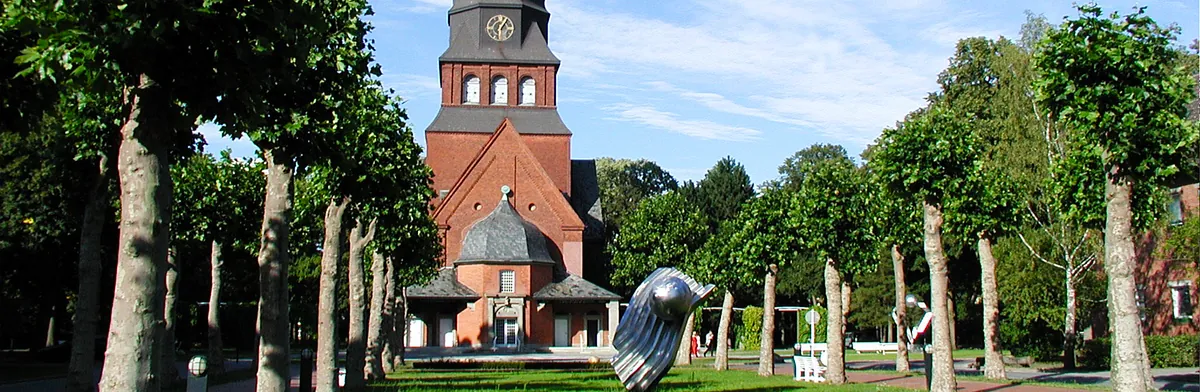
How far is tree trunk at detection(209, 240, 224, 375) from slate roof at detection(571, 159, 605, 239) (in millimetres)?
44997

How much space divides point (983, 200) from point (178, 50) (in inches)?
823

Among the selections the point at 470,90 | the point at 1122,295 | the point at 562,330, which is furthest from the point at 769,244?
the point at 470,90

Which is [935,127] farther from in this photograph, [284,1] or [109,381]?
[109,381]

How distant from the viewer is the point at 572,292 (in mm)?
67562

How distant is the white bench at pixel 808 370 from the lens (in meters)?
29.3

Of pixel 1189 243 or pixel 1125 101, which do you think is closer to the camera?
pixel 1125 101

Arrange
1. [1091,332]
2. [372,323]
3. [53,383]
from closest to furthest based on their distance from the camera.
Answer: [372,323], [53,383], [1091,332]

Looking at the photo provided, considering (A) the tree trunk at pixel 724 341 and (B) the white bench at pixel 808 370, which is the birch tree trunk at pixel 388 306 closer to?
(A) the tree trunk at pixel 724 341

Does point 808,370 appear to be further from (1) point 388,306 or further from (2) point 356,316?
(2) point 356,316

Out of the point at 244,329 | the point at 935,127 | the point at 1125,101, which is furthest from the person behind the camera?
the point at 244,329

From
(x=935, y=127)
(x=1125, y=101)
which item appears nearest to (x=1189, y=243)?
(x=935, y=127)

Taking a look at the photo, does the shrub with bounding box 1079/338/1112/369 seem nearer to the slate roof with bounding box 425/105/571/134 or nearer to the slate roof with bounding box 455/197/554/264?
the slate roof with bounding box 455/197/554/264

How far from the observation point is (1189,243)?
33.5 metres

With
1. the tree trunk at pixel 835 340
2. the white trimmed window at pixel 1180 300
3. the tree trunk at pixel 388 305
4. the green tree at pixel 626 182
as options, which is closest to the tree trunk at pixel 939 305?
the tree trunk at pixel 835 340
